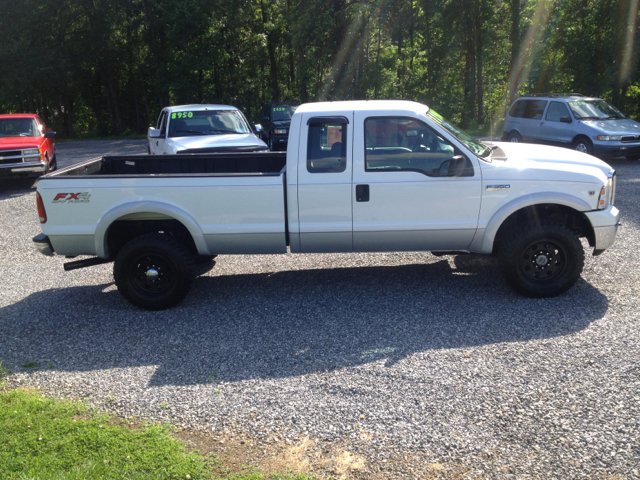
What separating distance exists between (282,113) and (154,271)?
15.0 metres

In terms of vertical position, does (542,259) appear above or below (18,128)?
below

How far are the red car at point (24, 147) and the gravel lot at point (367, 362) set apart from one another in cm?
780

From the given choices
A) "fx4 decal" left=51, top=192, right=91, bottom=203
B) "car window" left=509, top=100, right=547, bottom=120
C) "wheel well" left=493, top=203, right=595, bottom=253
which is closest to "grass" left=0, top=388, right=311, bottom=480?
Answer: "fx4 decal" left=51, top=192, right=91, bottom=203

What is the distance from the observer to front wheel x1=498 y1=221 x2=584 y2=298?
5.87 metres

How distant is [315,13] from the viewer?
82.1 feet

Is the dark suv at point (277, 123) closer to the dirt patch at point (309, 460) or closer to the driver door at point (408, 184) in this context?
the driver door at point (408, 184)

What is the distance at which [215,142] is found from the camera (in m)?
11.7

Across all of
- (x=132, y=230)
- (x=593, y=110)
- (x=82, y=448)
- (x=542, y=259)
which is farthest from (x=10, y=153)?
(x=593, y=110)

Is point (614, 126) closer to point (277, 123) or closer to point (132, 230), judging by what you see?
point (277, 123)

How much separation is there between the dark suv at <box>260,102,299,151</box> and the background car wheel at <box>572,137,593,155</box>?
329 inches

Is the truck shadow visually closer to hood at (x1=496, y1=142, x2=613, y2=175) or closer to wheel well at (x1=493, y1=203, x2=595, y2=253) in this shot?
wheel well at (x1=493, y1=203, x2=595, y2=253)

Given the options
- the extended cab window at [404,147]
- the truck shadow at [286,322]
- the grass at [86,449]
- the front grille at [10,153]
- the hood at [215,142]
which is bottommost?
the truck shadow at [286,322]

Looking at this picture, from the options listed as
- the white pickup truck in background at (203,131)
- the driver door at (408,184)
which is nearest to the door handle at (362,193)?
the driver door at (408,184)

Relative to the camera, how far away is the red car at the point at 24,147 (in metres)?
14.1
